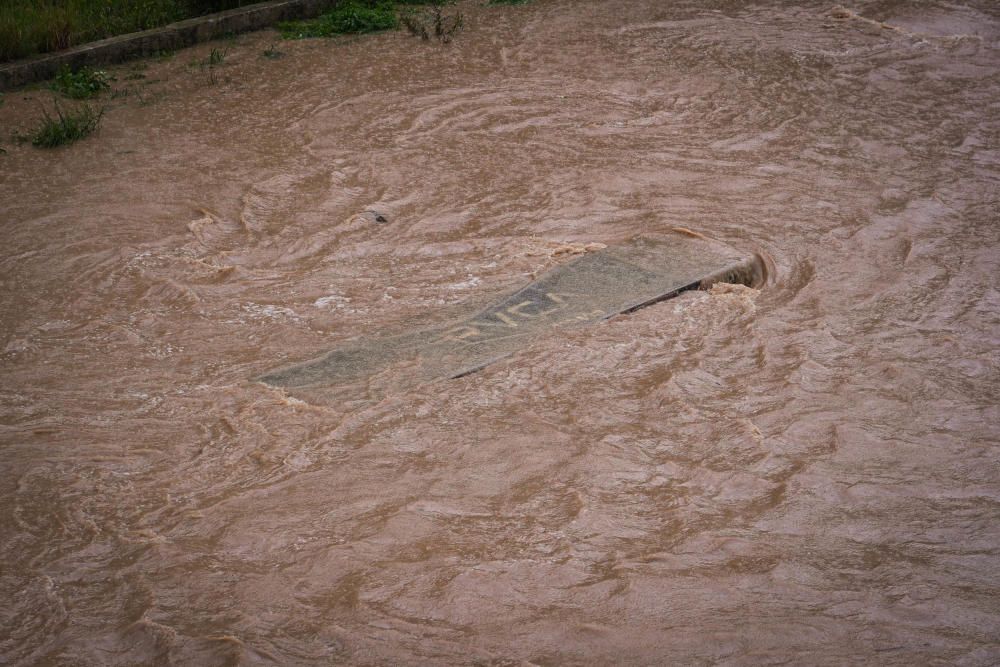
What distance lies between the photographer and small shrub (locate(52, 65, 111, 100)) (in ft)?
27.9

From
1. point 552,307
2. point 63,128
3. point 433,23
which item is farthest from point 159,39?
point 552,307

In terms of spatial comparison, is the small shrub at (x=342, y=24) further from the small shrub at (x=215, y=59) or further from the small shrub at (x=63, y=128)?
the small shrub at (x=63, y=128)

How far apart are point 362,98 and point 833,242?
418cm

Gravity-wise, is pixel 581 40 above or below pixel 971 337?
above

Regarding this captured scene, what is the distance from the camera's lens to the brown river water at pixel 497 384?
355 cm

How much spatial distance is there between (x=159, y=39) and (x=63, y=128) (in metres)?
2.27

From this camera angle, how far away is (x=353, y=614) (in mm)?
3527

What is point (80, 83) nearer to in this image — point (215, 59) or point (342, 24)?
point (215, 59)

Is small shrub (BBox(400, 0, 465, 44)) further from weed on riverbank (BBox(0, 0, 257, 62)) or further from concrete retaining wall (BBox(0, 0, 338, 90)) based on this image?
weed on riverbank (BBox(0, 0, 257, 62))

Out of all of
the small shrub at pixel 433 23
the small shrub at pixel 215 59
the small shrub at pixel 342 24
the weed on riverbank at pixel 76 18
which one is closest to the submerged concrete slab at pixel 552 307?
the small shrub at pixel 433 23

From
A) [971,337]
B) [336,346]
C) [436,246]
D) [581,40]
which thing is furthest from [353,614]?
[581,40]

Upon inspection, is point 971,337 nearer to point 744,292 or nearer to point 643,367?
point 744,292

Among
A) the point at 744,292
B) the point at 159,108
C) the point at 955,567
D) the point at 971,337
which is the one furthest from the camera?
the point at 159,108

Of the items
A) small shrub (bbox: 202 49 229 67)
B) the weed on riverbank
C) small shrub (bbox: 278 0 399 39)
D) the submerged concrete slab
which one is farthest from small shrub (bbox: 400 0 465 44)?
the submerged concrete slab
